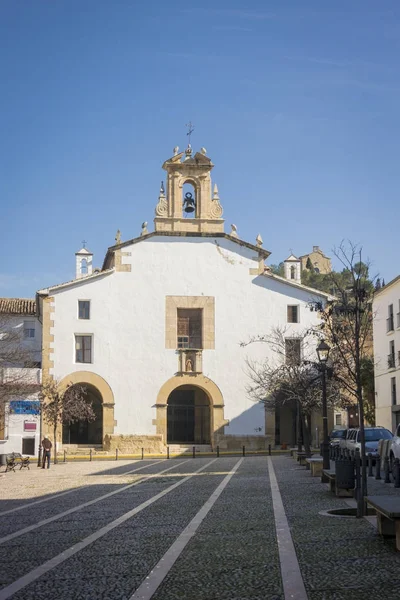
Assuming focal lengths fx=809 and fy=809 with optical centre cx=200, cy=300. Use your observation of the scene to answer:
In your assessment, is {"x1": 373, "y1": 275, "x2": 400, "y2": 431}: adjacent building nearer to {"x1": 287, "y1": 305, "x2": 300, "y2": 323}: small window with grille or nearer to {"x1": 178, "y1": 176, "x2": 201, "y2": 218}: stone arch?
{"x1": 287, "y1": 305, "x2": 300, "y2": 323}: small window with grille

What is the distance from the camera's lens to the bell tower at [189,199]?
1870 inches

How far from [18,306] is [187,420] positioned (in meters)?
14.7

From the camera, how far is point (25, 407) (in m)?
38.5

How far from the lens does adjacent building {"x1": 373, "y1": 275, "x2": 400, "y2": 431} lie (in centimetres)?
4572

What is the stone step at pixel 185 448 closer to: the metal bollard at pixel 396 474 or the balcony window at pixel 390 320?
the balcony window at pixel 390 320

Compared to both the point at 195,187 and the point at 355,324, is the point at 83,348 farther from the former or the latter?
the point at 355,324

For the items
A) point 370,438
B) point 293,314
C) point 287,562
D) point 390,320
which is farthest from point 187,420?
point 287,562

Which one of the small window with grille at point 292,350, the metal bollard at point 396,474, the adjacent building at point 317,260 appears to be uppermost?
the adjacent building at point 317,260

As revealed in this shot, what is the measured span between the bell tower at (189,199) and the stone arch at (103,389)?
376 inches

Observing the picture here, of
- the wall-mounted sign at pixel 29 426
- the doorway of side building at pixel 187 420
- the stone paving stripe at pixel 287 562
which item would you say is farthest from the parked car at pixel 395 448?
the doorway of side building at pixel 187 420

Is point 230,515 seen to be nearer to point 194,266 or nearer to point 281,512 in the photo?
point 281,512

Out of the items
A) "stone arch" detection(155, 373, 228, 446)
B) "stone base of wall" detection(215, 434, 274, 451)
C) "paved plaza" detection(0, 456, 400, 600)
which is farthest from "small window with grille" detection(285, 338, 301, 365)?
"paved plaza" detection(0, 456, 400, 600)

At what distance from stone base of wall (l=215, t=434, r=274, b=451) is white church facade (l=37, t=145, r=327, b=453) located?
6 cm

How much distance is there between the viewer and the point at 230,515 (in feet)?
45.9
